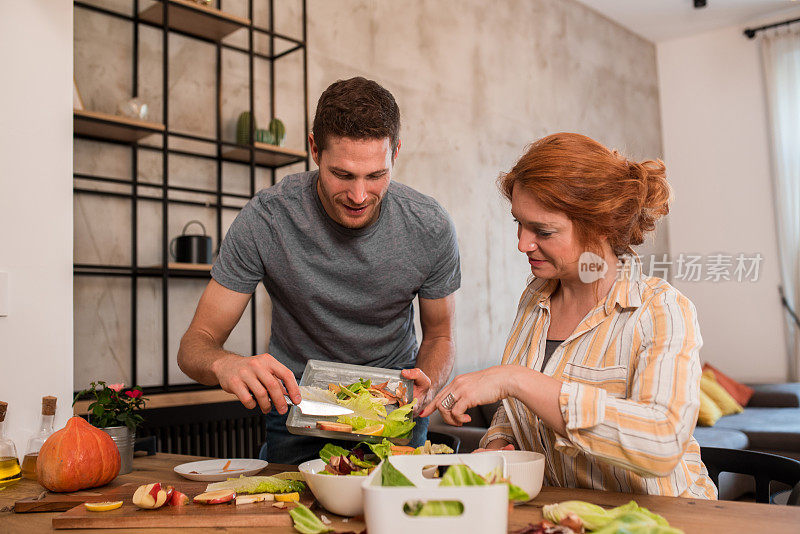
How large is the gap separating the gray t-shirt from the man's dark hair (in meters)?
0.25

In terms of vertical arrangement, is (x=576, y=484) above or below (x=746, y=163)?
below

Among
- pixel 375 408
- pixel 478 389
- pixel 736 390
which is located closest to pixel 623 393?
pixel 478 389

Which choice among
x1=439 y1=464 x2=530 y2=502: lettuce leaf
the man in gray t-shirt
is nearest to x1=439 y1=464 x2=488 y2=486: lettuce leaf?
x1=439 y1=464 x2=530 y2=502: lettuce leaf

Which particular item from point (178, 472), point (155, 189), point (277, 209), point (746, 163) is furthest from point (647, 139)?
point (178, 472)

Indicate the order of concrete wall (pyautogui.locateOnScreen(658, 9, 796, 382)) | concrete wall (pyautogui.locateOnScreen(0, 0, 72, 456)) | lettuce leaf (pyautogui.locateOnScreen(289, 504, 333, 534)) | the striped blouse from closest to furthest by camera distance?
lettuce leaf (pyautogui.locateOnScreen(289, 504, 333, 534)), the striped blouse, concrete wall (pyautogui.locateOnScreen(0, 0, 72, 456)), concrete wall (pyautogui.locateOnScreen(658, 9, 796, 382))

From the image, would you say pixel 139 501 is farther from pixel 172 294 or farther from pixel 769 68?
pixel 769 68

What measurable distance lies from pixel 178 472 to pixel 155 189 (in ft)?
6.04

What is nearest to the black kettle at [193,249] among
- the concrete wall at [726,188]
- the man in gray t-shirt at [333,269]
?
the man in gray t-shirt at [333,269]

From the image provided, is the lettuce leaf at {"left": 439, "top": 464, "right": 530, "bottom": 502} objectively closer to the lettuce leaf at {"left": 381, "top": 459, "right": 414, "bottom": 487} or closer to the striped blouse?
the lettuce leaf at {"left": 381, "top": 459, "right": 414, "bottom": 487}

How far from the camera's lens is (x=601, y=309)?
1477 millimetres

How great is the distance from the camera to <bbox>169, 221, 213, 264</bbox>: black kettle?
289cm

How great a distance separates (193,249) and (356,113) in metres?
1.52

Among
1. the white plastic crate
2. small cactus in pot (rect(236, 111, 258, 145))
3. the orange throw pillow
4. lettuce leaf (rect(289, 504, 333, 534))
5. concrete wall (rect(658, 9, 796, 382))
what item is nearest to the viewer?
the white plastic crate

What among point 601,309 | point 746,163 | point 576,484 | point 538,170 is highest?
point 746,163
